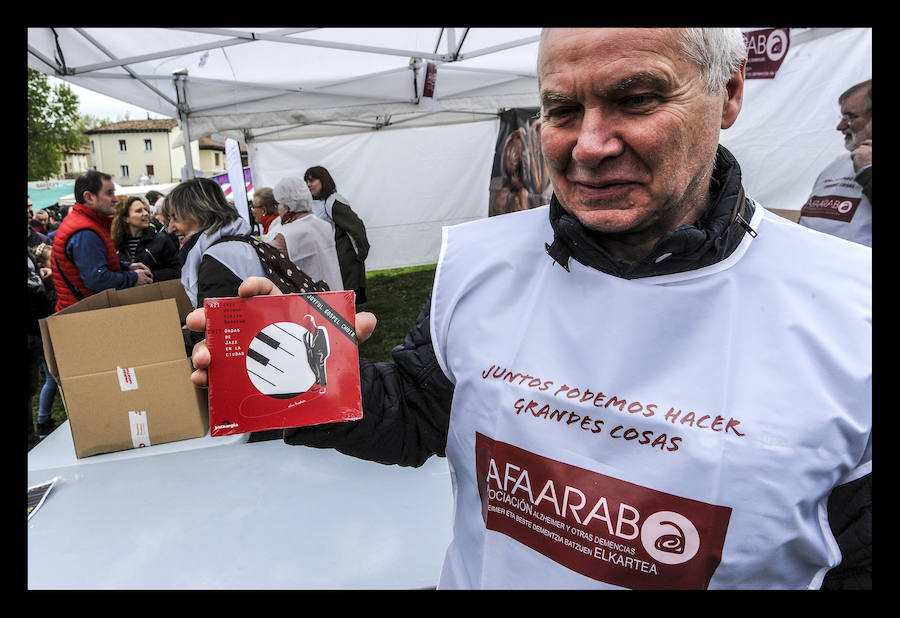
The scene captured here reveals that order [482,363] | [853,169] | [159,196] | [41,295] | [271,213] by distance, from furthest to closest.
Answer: [159,196]
[271,213]
[41,295]
[853,169]
[482,363]

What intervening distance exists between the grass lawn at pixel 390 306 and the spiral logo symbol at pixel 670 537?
12.0 feet

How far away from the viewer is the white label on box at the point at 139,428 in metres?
2.07

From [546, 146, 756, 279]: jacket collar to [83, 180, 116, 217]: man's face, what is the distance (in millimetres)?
3652

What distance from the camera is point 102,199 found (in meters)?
3.66

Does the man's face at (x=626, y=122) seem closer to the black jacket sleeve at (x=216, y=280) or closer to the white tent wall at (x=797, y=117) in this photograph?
the black jacket sleeve at (x=216, y=280)

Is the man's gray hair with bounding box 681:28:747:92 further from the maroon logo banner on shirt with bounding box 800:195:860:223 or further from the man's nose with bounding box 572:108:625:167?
the maroon logo banner on shirt with bounding box 800:195:860:223

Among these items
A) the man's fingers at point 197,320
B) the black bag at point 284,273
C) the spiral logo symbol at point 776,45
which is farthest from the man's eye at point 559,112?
the spiral logo symbol at point 776,45

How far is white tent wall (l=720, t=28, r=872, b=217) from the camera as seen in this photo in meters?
3.13

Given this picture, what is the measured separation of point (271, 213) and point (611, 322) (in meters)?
5.05

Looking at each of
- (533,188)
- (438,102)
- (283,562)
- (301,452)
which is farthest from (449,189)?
(283,562)

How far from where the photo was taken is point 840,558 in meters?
0.81

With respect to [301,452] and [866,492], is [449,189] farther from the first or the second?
[866,492]

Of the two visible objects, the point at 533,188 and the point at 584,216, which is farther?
the point at 533,188

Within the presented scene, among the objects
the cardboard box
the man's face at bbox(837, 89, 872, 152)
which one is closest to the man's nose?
the cardboard box
